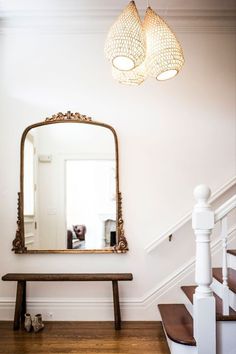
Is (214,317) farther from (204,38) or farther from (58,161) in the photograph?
(204,38)

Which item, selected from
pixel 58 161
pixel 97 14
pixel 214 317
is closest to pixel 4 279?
pixel 58 161

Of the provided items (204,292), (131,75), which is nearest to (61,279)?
(204,292)

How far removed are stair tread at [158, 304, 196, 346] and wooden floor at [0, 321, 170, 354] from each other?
0.67ft

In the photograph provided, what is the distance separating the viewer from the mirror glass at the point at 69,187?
3549mm

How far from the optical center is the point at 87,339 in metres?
2.95

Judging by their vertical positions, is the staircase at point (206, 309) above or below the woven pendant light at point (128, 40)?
below

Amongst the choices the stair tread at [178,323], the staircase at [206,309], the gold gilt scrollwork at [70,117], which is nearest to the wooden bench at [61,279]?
the stair tread at [178,323]

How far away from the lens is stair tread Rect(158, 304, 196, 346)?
2.33m

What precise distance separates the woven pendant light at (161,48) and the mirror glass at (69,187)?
138 cm

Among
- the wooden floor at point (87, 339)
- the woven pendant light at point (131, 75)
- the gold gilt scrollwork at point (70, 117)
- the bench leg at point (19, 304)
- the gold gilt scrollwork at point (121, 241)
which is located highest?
the woven pendant light at point (131, 75)

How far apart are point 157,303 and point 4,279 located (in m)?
1.52

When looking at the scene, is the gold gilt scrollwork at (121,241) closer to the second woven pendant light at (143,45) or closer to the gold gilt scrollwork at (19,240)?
the gold gilt scrollwork at (19,240)

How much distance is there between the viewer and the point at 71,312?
3.49 meters

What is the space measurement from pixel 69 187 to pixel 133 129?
902 mm
